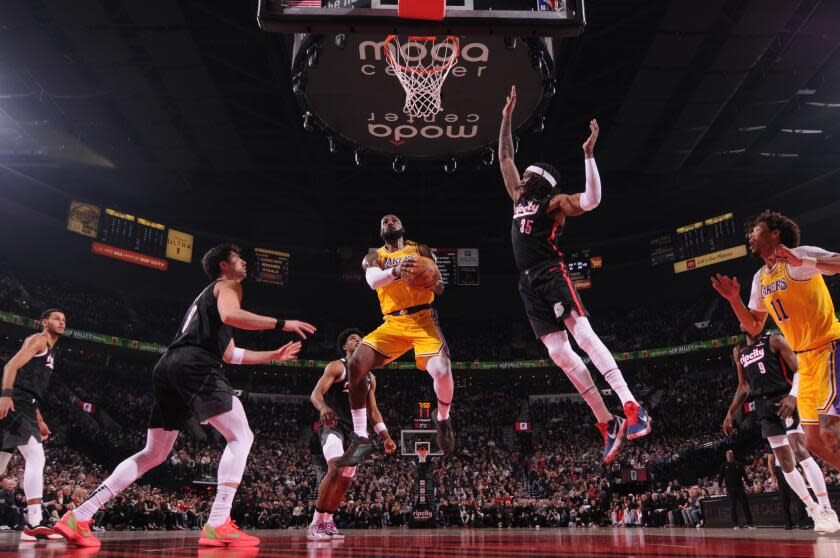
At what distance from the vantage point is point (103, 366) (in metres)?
29.9

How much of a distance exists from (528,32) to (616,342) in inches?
1094

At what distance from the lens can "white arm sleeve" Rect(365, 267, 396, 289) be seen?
19.6 feet

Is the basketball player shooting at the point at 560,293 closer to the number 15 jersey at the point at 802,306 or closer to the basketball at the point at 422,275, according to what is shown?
the basketball at the point at 422,275

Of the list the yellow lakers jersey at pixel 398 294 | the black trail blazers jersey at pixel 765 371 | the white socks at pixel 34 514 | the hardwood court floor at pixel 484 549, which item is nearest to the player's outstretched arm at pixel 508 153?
the yellow lakers jersey at pixel 398 294

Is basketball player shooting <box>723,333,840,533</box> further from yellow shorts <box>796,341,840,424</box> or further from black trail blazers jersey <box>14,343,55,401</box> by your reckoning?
black trail blazers jersey <box>14,343,55,401</box>

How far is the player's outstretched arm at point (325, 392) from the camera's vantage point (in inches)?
273

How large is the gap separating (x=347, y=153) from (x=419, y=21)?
52.5ft

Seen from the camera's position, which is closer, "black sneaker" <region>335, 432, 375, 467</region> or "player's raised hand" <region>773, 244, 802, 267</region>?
"player's raised hand" <region>773, 244, 802, 267</region>

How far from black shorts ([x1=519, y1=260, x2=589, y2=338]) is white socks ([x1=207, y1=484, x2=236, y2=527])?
267cm

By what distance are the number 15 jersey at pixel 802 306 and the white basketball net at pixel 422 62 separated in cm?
652

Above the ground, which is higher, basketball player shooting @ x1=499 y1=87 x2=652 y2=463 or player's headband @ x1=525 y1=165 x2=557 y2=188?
player's headband @ x1=525 y1=165 x2=557 y2=188

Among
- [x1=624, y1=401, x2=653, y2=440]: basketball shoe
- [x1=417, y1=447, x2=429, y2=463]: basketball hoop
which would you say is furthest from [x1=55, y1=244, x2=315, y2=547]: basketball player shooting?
[x1=417, y1=447, x2=429, y2=463]: basketball hoop

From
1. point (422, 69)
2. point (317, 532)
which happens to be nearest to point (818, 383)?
point (317, 532)

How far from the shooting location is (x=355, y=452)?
616cm
